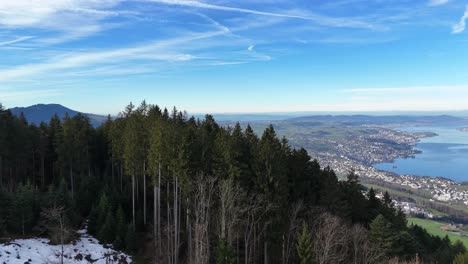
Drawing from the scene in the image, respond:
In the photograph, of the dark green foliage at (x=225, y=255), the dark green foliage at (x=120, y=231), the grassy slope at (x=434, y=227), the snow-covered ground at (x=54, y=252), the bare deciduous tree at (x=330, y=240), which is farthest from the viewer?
the grassy slope at (x=434, y=227)

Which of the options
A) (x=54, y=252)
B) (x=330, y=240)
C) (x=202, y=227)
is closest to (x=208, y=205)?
(x=202, y=227)

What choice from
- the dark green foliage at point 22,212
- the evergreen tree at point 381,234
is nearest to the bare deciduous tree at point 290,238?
the evergreen tree at point 381,234

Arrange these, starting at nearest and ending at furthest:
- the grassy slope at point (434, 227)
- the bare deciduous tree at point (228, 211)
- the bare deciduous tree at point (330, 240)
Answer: the bare deciduous tree at point (228, 211) → the bare deciduous tree at point (330, 240) → the grassy slope at point (434, 227)

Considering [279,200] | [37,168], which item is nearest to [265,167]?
[279,200]

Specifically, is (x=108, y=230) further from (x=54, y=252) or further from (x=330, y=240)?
(x=330, y=240)

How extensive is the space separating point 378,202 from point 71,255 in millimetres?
38911

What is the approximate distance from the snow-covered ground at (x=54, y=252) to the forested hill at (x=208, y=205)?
1.03 metres

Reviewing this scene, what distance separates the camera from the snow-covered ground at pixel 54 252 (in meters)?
26.4

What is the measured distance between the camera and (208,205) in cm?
2336

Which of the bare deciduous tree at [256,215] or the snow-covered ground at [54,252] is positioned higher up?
the bare deciduous tree at [256,215]

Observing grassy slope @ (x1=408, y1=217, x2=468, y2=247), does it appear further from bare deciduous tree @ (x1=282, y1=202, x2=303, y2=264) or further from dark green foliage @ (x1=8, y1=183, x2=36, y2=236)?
dark green foliage @ (x1=8, y1=183, x2=36, y2=236)

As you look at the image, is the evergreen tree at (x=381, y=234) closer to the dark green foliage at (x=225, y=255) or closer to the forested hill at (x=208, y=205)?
the forested hill at (x=208, y=205)

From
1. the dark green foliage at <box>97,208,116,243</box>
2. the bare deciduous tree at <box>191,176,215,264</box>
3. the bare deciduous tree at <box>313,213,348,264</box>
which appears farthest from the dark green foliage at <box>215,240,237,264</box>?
the dark green foliage at <box>97,208,116,243</box>

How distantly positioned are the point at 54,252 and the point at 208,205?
14933 mm
